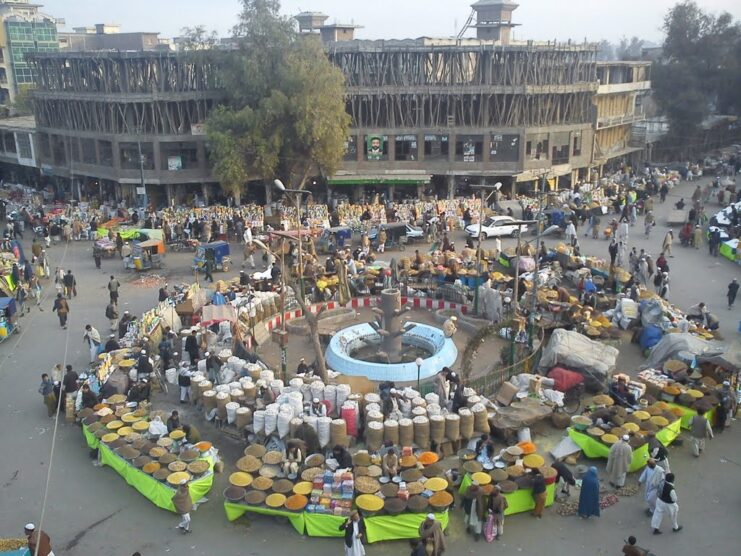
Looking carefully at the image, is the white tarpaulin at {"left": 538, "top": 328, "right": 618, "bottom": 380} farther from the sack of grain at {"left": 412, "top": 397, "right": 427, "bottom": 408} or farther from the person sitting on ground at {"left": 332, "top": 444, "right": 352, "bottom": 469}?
the person sitting on ground at {"left": 332, "top": 444, "right": 352, "bottom": 469}

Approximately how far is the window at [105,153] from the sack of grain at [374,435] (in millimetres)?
37901

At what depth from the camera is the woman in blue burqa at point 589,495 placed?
14102 mm

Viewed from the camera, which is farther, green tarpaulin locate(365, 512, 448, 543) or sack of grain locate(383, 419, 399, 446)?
sack of grain locate(383, 419, 399, 446)

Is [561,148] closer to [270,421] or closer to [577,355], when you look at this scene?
[577,355]

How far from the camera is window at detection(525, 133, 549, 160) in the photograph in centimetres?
4788

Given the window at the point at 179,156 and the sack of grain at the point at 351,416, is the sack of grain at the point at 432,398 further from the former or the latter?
the window at the point at 179,156

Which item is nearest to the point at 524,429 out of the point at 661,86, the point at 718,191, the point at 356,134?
the point at 356,134

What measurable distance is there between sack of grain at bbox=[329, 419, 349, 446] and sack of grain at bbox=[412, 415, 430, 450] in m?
1.62

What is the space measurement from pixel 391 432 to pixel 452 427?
145 centimetres

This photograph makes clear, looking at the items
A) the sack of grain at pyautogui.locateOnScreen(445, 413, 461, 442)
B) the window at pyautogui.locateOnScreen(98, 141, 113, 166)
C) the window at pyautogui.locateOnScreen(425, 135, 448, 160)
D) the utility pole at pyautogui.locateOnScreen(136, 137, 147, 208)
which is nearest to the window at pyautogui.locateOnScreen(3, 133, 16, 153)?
the window at pyautogui.locateOnScreen(98, 141, 113, 166)

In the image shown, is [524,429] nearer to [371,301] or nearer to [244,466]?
[244,466]

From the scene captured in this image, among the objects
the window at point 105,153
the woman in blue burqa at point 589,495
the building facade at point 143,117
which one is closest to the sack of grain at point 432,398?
the woman in blue burqa at point 589,495

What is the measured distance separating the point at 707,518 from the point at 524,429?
166 inches

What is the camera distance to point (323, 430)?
1622 centimetres
